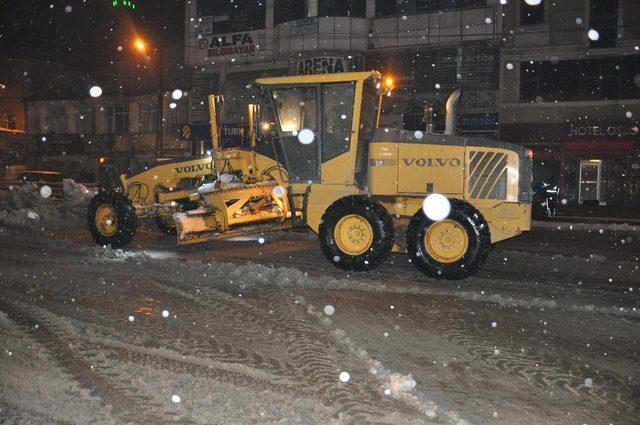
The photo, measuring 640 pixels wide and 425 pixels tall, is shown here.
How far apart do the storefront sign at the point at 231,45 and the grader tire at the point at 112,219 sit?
71.0 ft

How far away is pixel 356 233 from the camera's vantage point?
903cm

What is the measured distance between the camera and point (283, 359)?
493 centimetres

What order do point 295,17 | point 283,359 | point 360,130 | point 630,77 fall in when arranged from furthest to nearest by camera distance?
point 295,17
point 630,77
point 360,130
point 283,359

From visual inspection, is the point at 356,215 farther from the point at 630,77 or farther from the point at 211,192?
the point at 630,77

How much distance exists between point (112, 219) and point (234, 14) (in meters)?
23.4

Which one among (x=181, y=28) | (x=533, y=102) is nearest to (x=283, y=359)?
(x=533, y=102)

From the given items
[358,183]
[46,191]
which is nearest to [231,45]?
[46,191]

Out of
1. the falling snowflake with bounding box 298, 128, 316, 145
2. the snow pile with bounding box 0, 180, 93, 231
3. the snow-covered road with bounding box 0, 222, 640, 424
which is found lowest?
the snow-covered road with bounding box 0, 222, 640, 424

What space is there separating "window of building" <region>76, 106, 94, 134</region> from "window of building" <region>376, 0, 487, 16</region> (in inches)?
971

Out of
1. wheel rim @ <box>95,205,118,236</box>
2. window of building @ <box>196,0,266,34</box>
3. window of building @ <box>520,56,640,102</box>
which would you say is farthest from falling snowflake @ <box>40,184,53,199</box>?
window of building @ <box>520,56,640,102</box>

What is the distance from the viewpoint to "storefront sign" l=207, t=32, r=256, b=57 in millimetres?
31375

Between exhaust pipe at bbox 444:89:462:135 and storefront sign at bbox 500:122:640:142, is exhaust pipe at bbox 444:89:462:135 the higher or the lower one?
the lower one

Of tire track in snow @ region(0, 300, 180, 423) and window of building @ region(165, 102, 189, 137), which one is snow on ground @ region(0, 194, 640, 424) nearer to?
tire track in snow @ region(0, 300, 180, 423)

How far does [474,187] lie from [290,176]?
312 centimetres
